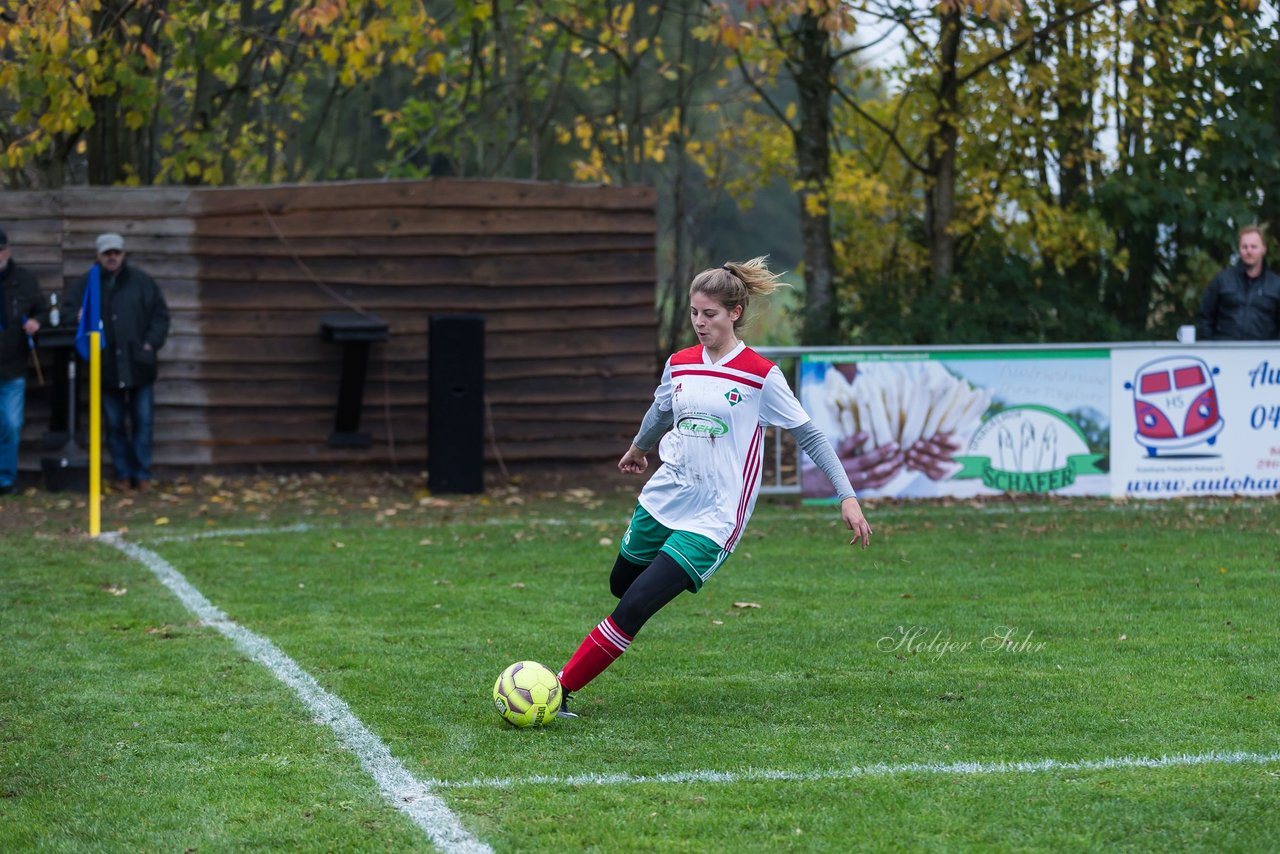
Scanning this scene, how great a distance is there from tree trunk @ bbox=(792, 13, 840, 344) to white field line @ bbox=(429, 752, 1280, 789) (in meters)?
12.0

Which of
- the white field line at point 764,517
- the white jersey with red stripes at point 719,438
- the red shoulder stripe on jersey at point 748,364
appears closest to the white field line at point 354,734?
the white jersey with red stripes at point 719,438

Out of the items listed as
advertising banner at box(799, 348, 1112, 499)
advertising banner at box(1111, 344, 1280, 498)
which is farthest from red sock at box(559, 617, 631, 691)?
advertising banner at box(1111, 344, 1280, 498)

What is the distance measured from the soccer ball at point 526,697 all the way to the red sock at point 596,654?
0.39ft

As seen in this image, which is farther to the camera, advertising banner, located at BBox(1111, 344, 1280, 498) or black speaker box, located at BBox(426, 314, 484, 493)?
black speaker box, located at BBox(426, 314, 484, 493)

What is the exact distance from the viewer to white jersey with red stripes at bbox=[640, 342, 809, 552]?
5836 millimetres

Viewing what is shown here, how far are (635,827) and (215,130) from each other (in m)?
15.8

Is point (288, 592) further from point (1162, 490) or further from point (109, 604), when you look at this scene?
point (1162, 490)

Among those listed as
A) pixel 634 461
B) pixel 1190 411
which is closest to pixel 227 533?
pixel 634 461

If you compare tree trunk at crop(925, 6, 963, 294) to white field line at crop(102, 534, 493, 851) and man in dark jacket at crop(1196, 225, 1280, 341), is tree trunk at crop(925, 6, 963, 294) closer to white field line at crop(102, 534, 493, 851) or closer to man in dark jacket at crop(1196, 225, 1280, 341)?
man in dark jacket at crop(1196, 225, 1280, 341)

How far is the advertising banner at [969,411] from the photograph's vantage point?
1235 centimetres

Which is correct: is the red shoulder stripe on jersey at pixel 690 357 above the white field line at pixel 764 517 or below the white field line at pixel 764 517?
above

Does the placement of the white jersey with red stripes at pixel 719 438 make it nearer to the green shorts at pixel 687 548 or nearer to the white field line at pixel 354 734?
the green shorts at pixel 687 548

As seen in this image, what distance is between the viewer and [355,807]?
183 inches

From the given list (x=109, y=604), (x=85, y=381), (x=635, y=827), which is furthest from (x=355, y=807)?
(x=85, y=381)
